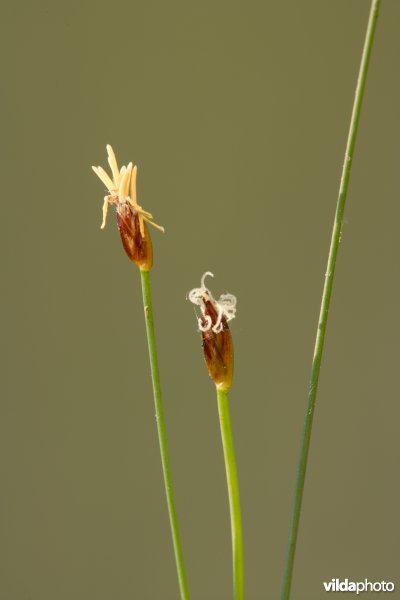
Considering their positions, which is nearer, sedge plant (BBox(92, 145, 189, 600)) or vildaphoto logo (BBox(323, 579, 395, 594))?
sedge plant (BBox(92, 145, 189, 600))

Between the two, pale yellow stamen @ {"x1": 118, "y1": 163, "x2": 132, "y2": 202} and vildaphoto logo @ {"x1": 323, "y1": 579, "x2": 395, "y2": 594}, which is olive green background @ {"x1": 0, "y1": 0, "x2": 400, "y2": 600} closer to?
vildaphoto logo @ {"x1": 323, "y1": 579, "x2": 395, "y2": 594}

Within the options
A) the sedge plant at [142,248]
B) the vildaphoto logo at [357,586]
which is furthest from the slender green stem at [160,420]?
the vildaphoto logo at [357,586]

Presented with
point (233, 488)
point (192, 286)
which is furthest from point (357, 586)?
point (233, 488)

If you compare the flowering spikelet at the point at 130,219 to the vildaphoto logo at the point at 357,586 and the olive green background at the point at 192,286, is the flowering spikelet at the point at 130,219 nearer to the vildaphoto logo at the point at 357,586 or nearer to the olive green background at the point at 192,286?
the olive green background at the point at 192,286

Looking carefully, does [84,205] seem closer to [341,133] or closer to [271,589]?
[341,133]

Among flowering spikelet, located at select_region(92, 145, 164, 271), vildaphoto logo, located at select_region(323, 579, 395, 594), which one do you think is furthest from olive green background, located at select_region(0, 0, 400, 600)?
flowering spikelet, located at select_region(92, 145, 164, 271)

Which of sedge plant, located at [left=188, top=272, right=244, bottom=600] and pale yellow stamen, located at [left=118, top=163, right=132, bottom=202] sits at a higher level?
pale yellow stamen, located at [left=118, top=163, right=132, bottom=202]

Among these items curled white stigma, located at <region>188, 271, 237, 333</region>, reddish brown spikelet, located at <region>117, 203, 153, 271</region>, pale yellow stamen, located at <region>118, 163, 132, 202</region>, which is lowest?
curled white stigma, located at <region>188, 271, 237, 333</region>
